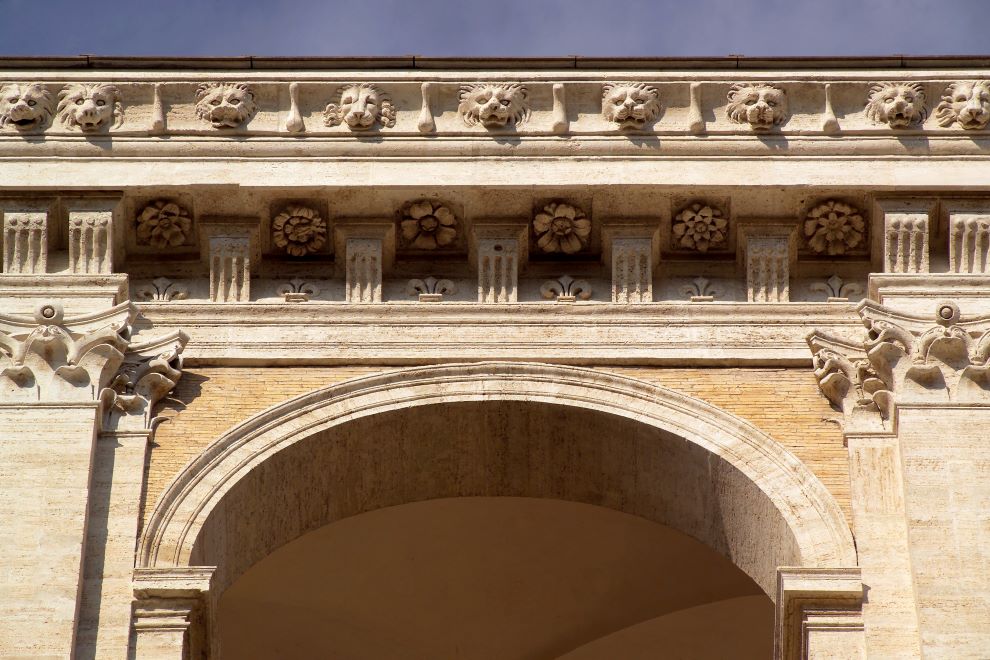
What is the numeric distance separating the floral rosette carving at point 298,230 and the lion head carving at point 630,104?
1.95 m

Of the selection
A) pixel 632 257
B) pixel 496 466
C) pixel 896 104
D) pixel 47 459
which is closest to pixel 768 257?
pixel 632 257

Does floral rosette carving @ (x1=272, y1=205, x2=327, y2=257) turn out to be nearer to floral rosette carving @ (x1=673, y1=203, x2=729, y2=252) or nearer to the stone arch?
the stone arch

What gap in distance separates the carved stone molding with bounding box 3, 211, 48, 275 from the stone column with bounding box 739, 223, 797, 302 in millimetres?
4370

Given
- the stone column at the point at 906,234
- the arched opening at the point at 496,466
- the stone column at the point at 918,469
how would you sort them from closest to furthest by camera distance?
the stone column at the point at 918,469 → the arched opening at the point at 496,466 → the stone column at the point at 906,234

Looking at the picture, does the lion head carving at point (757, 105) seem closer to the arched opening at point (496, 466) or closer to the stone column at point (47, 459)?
the arched opening at point (496, 466)

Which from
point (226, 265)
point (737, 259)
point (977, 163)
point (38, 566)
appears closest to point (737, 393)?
point (737, 259)

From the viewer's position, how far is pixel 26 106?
1545cm

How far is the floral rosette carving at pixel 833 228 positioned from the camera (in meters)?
15.3

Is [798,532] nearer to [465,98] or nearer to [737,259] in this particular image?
[737,259]

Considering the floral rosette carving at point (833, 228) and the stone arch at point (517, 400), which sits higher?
the floral rosette carving at point (833, 228)

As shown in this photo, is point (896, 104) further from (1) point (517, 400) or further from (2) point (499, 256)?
(1) point (517, 400)

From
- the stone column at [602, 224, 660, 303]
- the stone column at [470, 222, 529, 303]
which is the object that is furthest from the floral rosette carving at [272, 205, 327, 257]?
the stone column at [602, 224, 660, 303]

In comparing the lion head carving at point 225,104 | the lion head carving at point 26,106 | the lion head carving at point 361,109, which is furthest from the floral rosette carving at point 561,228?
the lion head carving at point 26,106

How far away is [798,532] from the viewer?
1386 cm
